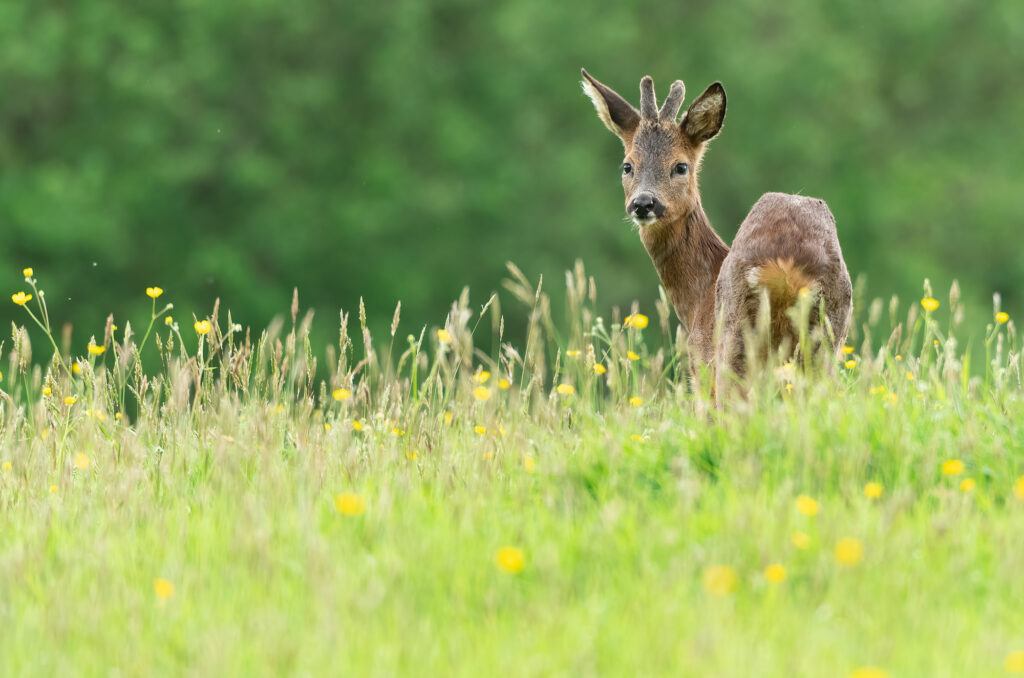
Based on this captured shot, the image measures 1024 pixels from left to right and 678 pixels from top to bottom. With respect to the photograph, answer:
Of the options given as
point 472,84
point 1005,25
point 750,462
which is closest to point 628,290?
point 472,84

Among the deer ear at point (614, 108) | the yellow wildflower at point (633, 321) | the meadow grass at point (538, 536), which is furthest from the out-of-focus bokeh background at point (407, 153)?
the meadow grass at point (538, 536)

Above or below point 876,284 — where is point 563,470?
below

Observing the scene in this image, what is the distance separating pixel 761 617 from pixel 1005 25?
21339 millimetres

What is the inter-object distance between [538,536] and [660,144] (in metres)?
3.29

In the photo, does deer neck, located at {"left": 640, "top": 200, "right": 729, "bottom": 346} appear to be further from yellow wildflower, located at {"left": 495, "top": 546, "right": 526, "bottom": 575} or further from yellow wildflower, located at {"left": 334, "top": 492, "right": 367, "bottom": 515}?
yellow wildflower, located at {"left": 495, "top": 546, "right": 526, "bottom": 575}

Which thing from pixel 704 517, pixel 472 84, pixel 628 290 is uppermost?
pixel 472 84

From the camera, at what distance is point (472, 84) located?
817 inches

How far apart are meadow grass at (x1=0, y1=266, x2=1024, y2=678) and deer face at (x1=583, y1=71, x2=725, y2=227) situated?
144 cm

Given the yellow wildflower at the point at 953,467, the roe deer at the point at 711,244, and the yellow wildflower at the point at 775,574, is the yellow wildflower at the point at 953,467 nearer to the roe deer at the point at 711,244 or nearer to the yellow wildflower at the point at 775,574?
the yellow wildflower at the point at 775,574

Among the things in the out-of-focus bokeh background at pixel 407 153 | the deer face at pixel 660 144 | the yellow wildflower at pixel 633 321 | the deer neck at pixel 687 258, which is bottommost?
the yellow wildflower at pixel 633 321

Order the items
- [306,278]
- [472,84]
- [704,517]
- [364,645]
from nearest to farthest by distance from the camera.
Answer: [364,645], [704,517], [306,278], [472,84]

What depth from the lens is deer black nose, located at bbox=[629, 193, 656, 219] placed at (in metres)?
6.20

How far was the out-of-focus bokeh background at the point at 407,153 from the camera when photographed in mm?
18641

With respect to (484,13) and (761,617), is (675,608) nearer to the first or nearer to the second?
(761,617)
